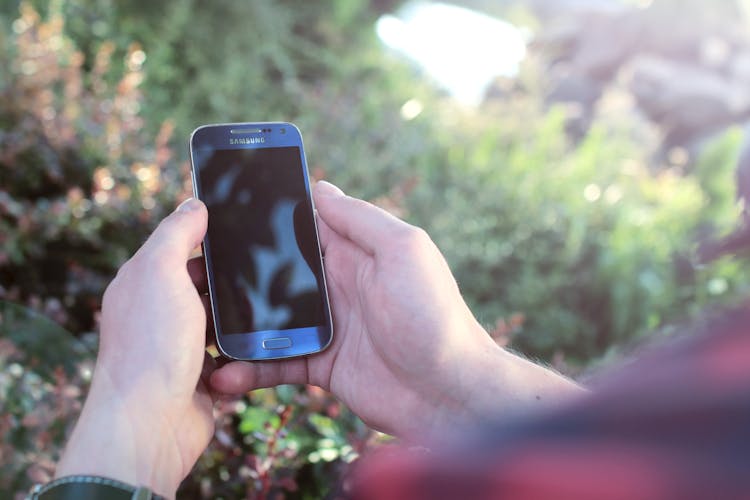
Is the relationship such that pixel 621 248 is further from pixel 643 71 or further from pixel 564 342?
pixel 643 71

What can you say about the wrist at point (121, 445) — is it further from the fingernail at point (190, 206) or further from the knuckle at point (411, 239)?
the knuckle at point (411, 239)

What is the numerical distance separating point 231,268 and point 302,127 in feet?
10.1

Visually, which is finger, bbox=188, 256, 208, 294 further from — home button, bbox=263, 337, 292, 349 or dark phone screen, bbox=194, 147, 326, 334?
home button, bbox=263, 337, 292, 349

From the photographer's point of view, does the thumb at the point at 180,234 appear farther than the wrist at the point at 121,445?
Yes

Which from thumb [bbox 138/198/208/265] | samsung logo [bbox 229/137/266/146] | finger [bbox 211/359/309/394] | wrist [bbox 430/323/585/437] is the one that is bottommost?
wrist [bbox 430/323/585/437]

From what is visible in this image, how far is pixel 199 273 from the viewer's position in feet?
5.88

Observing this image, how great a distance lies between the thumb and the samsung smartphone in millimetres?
126

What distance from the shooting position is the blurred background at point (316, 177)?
2.04 meters

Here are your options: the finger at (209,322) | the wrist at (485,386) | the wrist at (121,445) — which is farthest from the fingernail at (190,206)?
the wrist at (485,386)

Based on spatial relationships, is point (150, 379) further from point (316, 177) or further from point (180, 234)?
point (316, 177)

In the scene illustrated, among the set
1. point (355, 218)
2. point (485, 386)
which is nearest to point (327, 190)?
point (355, 218)

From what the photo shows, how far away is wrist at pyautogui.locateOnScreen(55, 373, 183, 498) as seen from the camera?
A: 1.23m

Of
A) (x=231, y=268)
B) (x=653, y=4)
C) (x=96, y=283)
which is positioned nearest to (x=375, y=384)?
(x=231, y=268)

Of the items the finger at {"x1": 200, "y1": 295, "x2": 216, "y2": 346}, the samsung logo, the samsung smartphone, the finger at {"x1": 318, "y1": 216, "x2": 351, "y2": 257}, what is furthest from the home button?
the samsung logo
